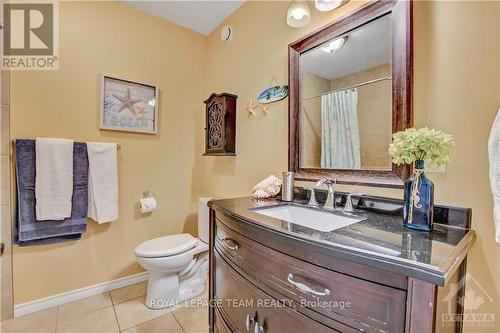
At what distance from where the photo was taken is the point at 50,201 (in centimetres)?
161

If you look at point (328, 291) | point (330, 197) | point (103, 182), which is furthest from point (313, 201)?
point (103, 182)

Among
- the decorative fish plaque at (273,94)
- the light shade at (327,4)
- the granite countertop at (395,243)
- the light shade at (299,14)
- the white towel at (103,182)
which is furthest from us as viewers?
the white towel at (103,182)

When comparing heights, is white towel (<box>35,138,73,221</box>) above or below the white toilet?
above

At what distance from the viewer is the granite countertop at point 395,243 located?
0.50 meters

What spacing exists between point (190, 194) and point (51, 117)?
127 centimetres

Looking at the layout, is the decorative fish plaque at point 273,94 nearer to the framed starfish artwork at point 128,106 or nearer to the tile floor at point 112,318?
the framed starfish artwork at point 128,106

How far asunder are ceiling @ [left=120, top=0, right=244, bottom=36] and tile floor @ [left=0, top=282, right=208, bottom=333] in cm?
243

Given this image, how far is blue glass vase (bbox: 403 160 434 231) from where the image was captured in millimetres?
775

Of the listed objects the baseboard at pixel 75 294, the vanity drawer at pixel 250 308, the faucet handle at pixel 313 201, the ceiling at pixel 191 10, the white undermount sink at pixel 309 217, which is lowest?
the baseboard at pixel 75 294

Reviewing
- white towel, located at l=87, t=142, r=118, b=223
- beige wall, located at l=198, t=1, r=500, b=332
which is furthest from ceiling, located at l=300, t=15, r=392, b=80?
white towel, located at l=87, t=142, r=118, b=223

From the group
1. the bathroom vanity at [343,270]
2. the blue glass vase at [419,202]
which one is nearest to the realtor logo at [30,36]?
the bathroom vanity at [343,270]

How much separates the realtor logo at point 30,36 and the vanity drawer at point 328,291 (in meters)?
1.97

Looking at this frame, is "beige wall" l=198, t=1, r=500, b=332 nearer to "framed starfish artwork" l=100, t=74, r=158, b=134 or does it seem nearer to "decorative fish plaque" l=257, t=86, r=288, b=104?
"decorative fish plaque" l=257, t=86, r=288, b=104

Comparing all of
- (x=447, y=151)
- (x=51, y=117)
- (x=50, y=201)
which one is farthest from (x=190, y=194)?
(x=447, y=151)
